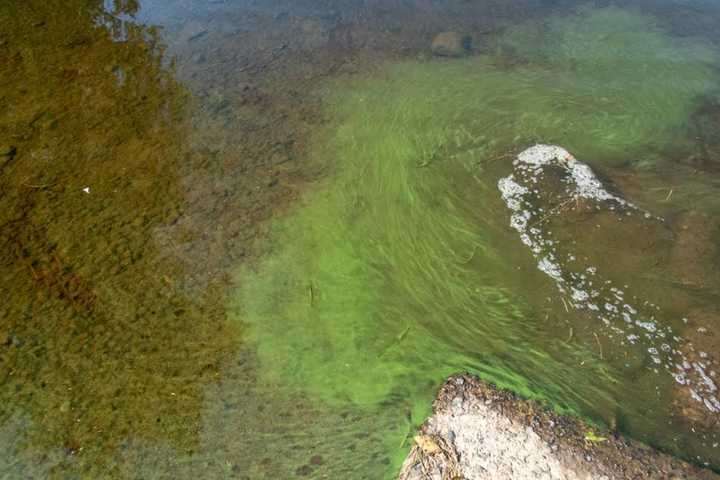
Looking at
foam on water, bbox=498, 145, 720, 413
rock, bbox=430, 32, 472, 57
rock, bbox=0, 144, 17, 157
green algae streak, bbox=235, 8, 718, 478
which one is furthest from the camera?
rock, bbox=430, 32, 472, 57

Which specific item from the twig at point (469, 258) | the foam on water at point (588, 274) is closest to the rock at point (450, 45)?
the foam on water at point (588, 274)

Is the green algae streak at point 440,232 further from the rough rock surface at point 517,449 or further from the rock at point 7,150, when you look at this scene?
the rock at point 7,150

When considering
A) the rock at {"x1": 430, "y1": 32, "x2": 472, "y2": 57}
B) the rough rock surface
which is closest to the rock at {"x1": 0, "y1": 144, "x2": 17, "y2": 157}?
the rough rock surface

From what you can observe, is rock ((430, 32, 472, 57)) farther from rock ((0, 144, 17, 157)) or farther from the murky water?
rock ((0, 144, 17, 157))

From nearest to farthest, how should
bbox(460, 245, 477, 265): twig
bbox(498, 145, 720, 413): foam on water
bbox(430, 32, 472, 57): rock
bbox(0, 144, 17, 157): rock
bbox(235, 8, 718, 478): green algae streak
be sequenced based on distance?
bbox(235, 8, 718, 478): green algae streak → bbox(498, 145, 720, 413): foam on water → bbox(460, 245, 477, 265): twig → bbox(0, 144, 17, 157): rock → bbox(430, 32, 472, 57): rock

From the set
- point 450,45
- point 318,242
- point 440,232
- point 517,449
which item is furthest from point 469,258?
point 450,45

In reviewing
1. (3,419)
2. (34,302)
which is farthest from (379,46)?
(3,419)
